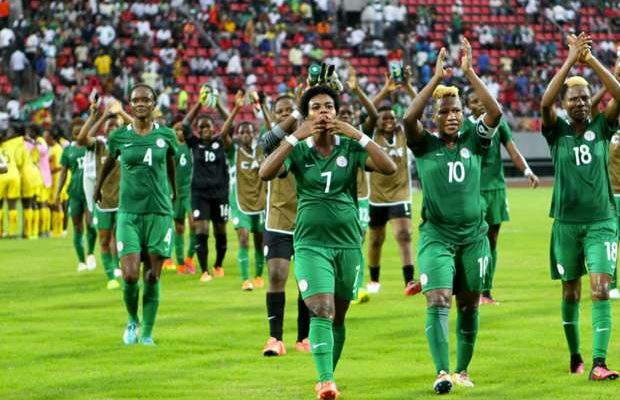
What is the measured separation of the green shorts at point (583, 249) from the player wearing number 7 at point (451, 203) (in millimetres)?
875

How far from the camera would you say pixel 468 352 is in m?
10.6

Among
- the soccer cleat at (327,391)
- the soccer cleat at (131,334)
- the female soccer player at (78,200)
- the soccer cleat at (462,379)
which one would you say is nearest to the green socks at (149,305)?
the soccer cleat at (131,334)

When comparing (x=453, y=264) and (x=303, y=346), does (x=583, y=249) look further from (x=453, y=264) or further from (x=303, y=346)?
(x=303, y=346)

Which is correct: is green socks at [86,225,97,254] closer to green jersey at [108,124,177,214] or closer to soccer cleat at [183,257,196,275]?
soccer cleat at [183,257,196,275]

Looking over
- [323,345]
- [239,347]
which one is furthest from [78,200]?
[323,345]

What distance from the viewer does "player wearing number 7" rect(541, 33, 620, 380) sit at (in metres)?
10.7

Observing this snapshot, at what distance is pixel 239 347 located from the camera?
43.4ft

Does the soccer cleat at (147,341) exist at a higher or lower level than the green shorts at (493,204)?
lower

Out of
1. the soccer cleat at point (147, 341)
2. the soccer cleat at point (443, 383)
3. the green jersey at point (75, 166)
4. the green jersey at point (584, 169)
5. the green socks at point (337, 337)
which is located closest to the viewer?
the soccer cleat at point (443, 383)

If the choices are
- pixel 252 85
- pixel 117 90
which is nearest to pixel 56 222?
pixel 117 90

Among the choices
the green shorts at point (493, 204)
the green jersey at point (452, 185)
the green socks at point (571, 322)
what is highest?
the green jersey at point (452, 185)

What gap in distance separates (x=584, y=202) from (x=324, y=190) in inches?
86.0

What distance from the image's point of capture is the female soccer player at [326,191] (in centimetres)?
998

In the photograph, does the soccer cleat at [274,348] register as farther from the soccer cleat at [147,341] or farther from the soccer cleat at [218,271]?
the soccer cleat at [218,271]
